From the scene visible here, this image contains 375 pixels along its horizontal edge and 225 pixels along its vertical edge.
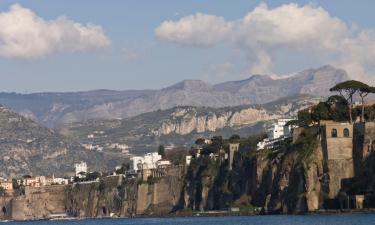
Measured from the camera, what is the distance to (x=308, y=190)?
132 meters

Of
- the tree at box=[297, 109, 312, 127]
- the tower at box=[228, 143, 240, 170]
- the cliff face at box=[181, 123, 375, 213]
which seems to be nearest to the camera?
the cliff face at box=[181, 123, 375, 213]

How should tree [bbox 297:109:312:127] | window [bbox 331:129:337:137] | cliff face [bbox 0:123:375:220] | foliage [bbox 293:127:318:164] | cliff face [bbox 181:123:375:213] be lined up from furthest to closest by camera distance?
tree [bbox 297:109:312:127] → foliage [bbox 293:127:318:164] → window [bbox 331:129:337:137] → cliff face [bbox 181:123:375:213] → cliff face [bbox 0:123:375:220]

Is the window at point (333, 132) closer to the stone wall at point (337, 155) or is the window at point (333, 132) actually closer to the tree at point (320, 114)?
the stone wall at point (337, 155)

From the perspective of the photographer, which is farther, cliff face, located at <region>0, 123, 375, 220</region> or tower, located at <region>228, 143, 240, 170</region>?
tower, located at <region>228, 143, 240, 170</region>

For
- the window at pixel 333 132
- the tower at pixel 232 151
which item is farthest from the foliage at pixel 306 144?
the tower at pixel 232 151

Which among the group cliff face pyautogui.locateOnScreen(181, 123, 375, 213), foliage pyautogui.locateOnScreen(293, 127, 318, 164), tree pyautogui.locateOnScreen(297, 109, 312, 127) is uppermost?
tree pyautogui.locateOnScreen(297, 109, 312, 127)

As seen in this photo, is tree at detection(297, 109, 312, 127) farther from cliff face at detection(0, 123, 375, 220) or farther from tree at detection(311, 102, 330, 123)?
cliff face at detection(0, 123, 375, 220)

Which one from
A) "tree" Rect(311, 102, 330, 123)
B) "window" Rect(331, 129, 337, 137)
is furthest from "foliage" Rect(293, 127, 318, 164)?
"tree" Rect(311, 102, 330, 123)

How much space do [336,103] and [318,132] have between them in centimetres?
2304

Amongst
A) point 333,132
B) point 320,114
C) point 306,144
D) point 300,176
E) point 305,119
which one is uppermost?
point 320,114

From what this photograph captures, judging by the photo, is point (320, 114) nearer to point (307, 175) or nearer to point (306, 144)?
point (306, 144)

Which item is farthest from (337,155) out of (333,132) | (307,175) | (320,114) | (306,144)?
(320,114)

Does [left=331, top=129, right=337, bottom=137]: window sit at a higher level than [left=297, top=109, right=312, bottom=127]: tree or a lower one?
lower

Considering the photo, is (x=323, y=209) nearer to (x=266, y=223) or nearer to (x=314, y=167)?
(x=314, y=167)
